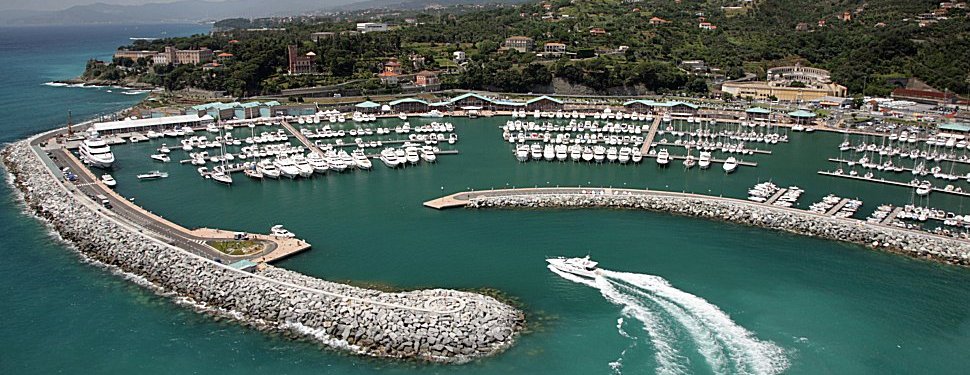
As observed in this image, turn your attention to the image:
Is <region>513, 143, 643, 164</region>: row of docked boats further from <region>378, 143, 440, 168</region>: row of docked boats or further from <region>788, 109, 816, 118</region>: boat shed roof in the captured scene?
<region>788, 109, 816, 118</region>: boat shed roof

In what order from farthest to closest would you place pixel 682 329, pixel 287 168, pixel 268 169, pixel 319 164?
pixel 319 164 → pixel 268 169 → pixel 287 168 → pixel 682 329

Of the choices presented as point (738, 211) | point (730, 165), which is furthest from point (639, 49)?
point (738, 211)

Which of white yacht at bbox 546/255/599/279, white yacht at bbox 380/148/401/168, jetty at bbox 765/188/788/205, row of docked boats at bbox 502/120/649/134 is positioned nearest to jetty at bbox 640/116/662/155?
row of docked boats at bbox 502/120/649/134

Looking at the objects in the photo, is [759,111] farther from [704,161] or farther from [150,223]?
[150,223]

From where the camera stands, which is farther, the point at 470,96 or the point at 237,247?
the point at 470,96

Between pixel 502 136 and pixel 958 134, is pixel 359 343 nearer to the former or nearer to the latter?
pixel 502 136

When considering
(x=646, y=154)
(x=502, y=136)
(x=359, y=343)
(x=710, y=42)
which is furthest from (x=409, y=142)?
(x=710, y=42)
